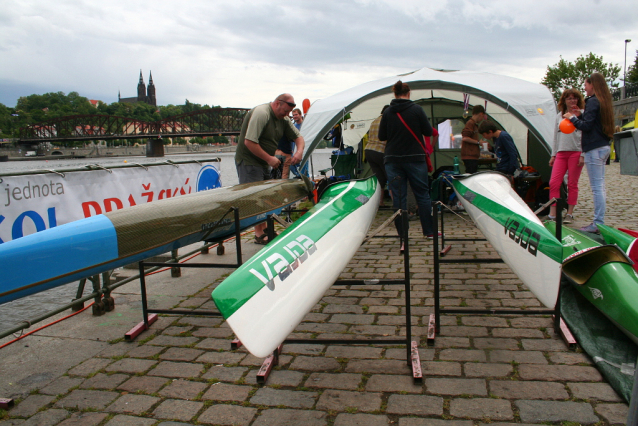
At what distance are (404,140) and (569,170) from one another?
278cm

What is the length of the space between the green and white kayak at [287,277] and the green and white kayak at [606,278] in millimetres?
1613

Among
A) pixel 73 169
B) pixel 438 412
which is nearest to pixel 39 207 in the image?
pixel 73 169

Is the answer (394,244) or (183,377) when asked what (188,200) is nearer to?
(183,377)

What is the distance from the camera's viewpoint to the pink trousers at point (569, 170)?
597 centimetres

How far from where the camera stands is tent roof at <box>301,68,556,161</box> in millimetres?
7453

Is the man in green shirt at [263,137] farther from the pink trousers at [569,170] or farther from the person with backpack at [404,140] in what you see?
the pink trousers at [569,170]

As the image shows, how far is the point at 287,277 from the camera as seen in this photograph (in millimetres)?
2203

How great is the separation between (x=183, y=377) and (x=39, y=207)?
2.10 m

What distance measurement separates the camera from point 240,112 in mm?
98562

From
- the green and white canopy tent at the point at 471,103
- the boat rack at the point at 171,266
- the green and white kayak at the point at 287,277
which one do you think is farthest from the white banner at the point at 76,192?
the green and white canopy tent at the point at 471,103

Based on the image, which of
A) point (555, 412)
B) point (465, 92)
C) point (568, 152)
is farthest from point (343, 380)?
point (465, 92)

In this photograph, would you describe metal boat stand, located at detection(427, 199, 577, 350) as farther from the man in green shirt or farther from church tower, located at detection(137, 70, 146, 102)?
church tower, located at detection(137, 70, 146, 102)

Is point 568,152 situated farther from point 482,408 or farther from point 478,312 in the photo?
point 482,408

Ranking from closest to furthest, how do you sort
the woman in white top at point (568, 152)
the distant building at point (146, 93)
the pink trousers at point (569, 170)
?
the woman in white top at point (568, 152) < the pink trousers at point (569, 170) < the distant building at point (146, 93)
